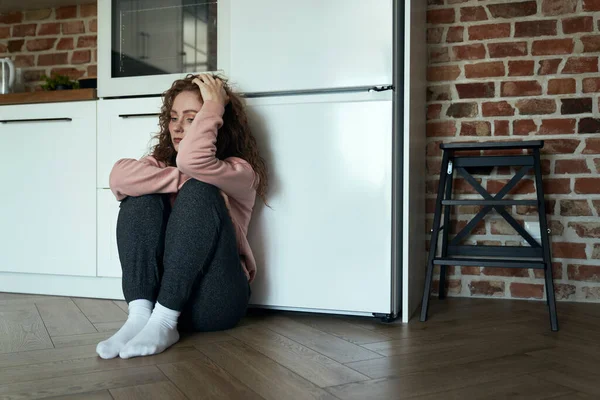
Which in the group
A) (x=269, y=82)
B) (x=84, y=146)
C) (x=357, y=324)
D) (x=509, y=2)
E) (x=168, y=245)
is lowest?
(x=357, y=324)

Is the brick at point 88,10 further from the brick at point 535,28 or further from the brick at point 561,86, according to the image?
the brick at point 561,86

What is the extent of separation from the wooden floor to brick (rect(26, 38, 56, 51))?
1.52m

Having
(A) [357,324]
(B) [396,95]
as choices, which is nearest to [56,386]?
(A) [357,324]

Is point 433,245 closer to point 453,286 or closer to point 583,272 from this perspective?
point 453,286

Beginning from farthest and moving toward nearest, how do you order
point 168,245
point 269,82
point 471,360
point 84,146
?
point 84,146 → point 269,82 → point 168,245 → point 471,360

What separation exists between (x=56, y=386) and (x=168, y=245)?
1.51 feet

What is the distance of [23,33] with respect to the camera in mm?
3029

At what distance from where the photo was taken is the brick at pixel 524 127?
231 centimetres

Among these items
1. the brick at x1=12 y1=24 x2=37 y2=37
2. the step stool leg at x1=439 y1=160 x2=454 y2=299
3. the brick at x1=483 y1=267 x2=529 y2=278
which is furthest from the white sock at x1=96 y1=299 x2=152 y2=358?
the brick at x1=12 y1=24 x2=37 y2=37

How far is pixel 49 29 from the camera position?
118 inches

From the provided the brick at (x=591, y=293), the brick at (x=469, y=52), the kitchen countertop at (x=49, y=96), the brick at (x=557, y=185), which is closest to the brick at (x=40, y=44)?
the kitchen countertop at (x=49, y=96)

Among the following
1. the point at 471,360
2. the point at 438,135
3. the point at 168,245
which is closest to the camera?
the point at 471,360

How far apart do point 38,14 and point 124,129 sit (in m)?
1.25

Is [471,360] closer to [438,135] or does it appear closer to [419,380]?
[419,380]
